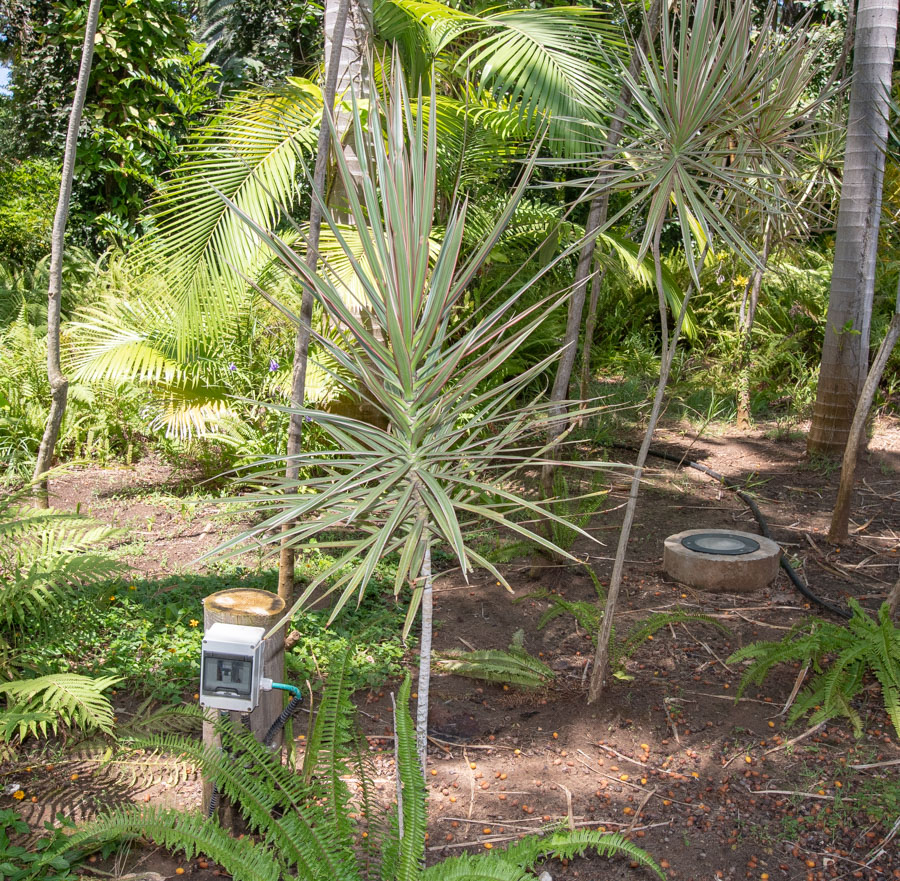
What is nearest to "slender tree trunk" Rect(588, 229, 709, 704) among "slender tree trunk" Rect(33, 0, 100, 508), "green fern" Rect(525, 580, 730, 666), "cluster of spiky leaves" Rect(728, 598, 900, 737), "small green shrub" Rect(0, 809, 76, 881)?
"green fern" Rect(525, 580, 730, 666)

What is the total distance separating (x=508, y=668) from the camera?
3.23 m

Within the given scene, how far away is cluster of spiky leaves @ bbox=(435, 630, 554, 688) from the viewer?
323 cm

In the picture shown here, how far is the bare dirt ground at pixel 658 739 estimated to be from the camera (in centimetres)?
246

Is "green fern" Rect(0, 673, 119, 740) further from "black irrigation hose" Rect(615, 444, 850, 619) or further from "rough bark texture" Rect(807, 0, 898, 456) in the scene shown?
"rough bark texture" Rect(807, 0, 898, 456)

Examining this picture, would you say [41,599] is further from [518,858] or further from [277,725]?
[518,858]

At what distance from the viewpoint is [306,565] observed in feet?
14.4

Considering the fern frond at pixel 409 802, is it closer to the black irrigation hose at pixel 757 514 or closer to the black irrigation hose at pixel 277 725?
the black irrigation hose at pixel 277 725

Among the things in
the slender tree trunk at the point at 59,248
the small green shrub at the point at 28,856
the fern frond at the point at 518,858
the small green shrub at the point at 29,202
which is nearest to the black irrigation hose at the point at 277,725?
the small green shrub at the point at 28,856

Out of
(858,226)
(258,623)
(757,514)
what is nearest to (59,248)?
(258,623)

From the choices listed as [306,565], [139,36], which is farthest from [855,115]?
[139,36]

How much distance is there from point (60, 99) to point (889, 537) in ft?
32.2

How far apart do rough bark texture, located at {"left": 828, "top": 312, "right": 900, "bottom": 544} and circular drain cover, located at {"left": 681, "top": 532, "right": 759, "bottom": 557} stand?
57 centimetres

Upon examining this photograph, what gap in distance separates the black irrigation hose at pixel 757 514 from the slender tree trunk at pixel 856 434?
0.38m

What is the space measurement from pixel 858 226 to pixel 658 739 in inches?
163
